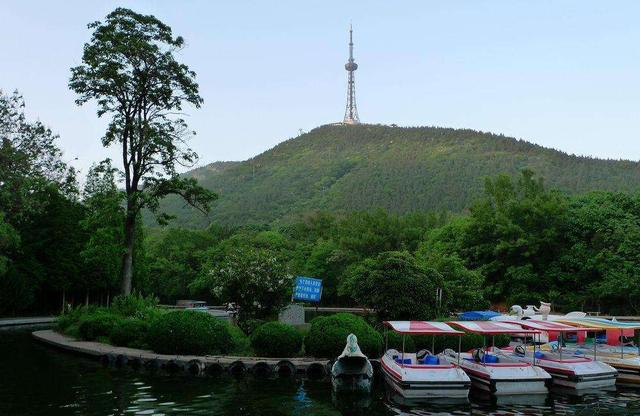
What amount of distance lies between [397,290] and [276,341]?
8.24 meters

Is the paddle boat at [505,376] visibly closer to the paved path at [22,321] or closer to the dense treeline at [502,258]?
the dense treeline at [502,258]

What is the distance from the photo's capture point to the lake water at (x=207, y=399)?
682 inches

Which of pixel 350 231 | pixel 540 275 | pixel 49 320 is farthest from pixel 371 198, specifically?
pixel 49 320

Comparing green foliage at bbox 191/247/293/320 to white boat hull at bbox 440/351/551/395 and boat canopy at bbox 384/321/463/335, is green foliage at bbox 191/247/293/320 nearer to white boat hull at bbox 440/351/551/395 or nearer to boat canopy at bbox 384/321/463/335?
boat canopy at bbox 384/321/463/335

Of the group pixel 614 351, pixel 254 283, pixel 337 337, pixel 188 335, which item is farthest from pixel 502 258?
pixel 188 335

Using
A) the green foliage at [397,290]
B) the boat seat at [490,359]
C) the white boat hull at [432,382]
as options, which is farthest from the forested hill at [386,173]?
the white boat hull at [432,382]

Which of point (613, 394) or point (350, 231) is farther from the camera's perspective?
point (350, 231)

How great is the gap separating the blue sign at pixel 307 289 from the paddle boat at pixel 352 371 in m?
13.2

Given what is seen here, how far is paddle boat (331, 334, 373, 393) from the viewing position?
21422 mm

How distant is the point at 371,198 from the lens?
12038 cm

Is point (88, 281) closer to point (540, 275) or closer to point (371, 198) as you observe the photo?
point (540, 275)

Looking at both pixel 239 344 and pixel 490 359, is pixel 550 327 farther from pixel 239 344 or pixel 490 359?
pixel 239 344

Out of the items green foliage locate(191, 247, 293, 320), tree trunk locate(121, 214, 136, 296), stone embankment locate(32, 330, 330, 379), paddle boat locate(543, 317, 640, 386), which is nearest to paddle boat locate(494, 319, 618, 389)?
paddle boat locate(543, 317, 640, 386)

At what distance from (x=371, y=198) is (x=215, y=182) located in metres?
57.5
